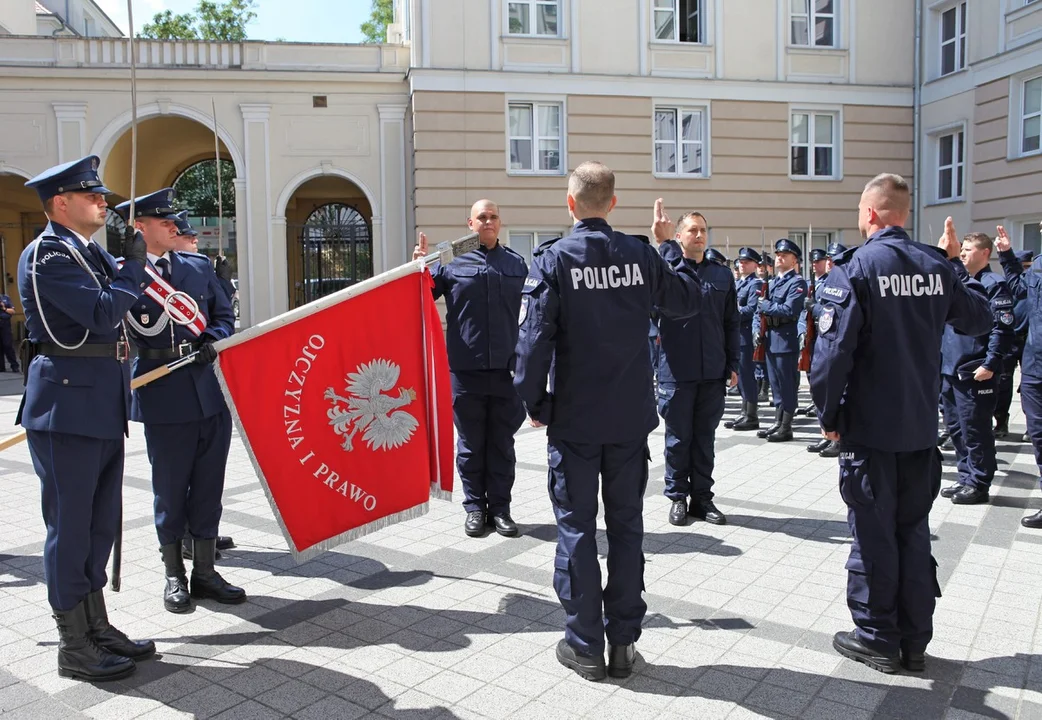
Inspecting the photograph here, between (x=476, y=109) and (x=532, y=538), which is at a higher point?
(x=476, y=109)

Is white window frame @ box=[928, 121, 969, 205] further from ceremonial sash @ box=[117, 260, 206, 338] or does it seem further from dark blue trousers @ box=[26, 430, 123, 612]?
dark blue trousers @ box=[26, 430, 123, 612]

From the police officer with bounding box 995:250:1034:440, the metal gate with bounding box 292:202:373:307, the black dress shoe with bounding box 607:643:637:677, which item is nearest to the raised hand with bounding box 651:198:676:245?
the black dress shoe with bounding box 607:643:637:677

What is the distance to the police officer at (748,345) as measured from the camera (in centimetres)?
1074

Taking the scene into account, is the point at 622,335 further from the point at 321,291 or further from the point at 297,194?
the point at 297,194

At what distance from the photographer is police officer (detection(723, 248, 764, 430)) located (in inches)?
423

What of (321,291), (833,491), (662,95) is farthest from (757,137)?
(833,491)

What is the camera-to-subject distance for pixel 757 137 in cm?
2047

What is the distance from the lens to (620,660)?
148 inches

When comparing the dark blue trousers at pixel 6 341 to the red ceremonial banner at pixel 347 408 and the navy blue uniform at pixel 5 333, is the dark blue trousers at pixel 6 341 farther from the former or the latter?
the red ceremonial banner at pixel 347 408

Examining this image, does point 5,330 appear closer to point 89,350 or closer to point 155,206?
point 155,206

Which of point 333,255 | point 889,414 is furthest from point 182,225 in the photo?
point 333,255

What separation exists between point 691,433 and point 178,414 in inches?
141

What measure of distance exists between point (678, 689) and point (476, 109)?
17110 millimetres

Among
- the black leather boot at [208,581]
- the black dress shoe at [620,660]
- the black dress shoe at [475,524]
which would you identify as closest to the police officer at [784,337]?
the black dress shoe at [475,524]
